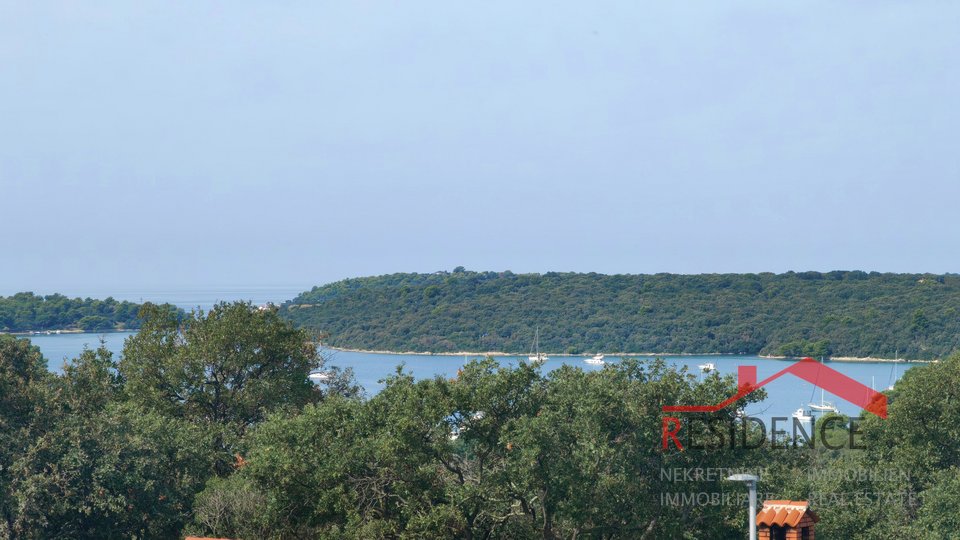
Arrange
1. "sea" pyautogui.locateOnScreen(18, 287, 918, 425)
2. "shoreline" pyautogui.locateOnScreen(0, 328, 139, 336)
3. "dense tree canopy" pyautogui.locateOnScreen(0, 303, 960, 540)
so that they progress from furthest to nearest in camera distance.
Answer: "shoreline" pyautogui.locateOnScreen(0, 328, 139, 336)
"sea" pyautogui.locateOnScreen(18, 287, 918, 425)
"dense tree canopy" pyautogui.locateOnScreen(0, 303, 960, 540)

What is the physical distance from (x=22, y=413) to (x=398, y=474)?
6507 millimetres

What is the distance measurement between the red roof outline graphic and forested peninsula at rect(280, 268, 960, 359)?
51.0 ft

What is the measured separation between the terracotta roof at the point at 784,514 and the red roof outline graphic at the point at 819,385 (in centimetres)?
364

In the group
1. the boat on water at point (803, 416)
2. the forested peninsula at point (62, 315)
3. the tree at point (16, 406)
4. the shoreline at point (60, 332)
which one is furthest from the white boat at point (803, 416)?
the shoreline at point (60, 332)

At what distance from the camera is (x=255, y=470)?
52.0 feet

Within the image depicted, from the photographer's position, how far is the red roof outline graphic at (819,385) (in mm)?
15453

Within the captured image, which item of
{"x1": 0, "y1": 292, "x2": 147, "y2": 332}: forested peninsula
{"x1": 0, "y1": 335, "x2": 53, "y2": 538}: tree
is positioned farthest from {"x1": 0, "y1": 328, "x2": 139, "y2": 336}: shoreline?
{"x1": 0, "y1": 335, "x2": 53, "y2": 538}: tree

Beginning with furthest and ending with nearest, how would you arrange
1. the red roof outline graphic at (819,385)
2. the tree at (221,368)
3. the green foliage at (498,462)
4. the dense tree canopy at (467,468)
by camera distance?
the tree at (221,368)
the red roof outline graphic at (819,385)
the dense tree canopy at (467,468)
the green foliage at (498,462)

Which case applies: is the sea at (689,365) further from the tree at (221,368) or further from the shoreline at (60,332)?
the tree at (221,368)

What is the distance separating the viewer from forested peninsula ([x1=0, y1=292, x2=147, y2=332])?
91.6m

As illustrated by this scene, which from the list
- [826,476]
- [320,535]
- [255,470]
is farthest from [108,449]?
[826,476]

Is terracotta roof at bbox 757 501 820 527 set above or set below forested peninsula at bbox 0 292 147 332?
below

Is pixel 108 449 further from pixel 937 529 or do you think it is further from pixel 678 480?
pixel 937 529

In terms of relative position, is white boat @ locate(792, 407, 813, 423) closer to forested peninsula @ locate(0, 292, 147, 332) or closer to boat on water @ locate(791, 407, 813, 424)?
boat on water @ locate(791, 407, 813, 424)
